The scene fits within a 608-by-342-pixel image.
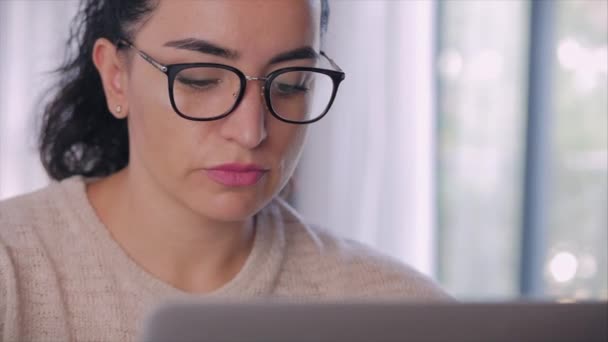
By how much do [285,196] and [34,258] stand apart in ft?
2.14

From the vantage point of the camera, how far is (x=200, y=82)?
1.29 meters

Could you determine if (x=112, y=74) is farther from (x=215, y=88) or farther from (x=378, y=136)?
(x=378, y=136)

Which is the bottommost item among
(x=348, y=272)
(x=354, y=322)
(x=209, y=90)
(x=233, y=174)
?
(x=348, y=272)

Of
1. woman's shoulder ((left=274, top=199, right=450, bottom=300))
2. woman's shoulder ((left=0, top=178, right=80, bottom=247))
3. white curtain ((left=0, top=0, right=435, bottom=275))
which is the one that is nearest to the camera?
woman's shoulder ((left=0, top=178, right=80, bottom=247))

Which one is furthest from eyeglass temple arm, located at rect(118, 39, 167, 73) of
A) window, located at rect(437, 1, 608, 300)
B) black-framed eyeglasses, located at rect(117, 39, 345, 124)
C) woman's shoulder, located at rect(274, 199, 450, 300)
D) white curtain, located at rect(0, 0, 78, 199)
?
window, located at rect(437, 1, 608, 300)

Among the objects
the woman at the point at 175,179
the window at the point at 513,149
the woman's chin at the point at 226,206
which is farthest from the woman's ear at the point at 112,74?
the window at the point at 513,149

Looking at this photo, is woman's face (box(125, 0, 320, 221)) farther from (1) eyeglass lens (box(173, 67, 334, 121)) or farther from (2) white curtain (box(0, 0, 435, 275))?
(2) white curtain (box(0, 0, 435, 275))

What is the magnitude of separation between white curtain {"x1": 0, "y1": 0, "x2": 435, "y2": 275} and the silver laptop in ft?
6.55

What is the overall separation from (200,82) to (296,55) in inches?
6.1

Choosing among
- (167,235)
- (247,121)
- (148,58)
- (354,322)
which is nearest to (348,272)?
(167,235)

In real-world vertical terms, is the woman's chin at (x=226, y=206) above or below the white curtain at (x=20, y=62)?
below

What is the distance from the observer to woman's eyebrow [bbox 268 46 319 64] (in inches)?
51.4

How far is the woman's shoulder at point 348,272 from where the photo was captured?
1.61m

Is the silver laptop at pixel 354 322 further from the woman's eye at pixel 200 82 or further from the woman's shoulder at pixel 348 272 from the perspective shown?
the woman's shoulder at pixel 348 272
